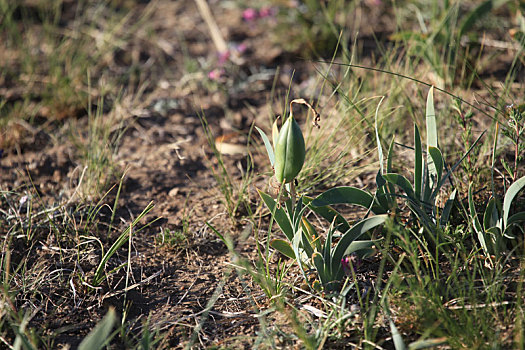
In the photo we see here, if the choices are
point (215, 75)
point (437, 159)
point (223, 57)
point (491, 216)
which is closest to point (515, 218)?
point (491, 216)

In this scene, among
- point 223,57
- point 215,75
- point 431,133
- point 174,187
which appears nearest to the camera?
point 431,133

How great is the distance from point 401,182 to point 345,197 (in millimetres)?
161

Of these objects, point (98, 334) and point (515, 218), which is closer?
point (98, 334)

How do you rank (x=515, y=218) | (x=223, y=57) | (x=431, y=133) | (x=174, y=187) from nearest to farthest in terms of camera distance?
(x=515, y=218) → (x=431, y=133) → (x=174, y=187) → (x=223, y=57)

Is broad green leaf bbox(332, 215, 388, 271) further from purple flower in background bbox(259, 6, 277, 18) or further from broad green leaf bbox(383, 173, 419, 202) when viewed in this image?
purple flower in background bbox(259, 6, 277, 18)

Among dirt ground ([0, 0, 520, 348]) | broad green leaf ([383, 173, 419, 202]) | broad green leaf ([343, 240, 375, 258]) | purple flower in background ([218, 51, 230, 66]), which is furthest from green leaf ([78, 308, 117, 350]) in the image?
purple flower in background ([218, 51, 230, 66])

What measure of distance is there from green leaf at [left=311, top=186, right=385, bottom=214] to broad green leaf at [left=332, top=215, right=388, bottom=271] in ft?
0.19

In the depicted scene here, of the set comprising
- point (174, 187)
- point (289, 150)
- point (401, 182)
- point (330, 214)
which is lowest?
point (174, 187)

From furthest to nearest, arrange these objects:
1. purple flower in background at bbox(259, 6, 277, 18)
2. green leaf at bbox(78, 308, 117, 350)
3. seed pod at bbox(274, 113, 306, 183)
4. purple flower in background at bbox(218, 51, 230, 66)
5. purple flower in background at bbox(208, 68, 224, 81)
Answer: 1. purple flower in background at bbox(259, 6, 277, 18)
2. purple flower in background at bbox(218, 51, 230, 66)
3. purple flower in background at bbox(208, 68, 224, 81)
4. seed pod at bbox(274, 113, 306, 183)
5. green leaf at bbox(78, 308, 117, 350)

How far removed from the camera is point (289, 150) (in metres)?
1.28

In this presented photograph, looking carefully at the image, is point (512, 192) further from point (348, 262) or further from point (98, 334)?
point (98, 334)

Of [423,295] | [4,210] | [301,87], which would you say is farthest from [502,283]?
[4,210]

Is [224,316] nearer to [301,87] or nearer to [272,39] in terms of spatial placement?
[301,87]

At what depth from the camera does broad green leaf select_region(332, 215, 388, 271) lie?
4.32ft
